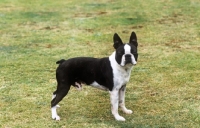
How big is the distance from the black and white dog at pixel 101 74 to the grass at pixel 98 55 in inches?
16.5

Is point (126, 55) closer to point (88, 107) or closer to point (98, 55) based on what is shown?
point (88, 107)

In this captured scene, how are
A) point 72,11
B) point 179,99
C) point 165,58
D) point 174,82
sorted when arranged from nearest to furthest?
point 179,99 → point 174,82 → point 165,58 → point 72,11

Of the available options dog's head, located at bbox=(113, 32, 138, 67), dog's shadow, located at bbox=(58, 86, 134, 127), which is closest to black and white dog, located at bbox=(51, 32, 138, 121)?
dog's head, located at bbox=(113, 32, 138, 67)

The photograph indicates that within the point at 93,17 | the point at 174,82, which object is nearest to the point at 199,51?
the point at 174,82

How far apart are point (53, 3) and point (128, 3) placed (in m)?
3.82

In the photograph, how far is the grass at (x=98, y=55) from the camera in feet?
20.9

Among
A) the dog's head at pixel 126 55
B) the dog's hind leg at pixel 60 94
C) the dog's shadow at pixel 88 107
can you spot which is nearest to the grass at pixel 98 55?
the dog's shadow at pixel 88 107

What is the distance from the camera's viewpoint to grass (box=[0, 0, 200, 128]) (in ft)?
20.9

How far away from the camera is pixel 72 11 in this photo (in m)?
17.6

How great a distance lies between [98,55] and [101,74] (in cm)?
445

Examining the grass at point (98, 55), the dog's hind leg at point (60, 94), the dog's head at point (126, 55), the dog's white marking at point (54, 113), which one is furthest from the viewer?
the grass at point (98, 55)

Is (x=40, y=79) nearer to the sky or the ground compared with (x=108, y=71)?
nearer to the ground

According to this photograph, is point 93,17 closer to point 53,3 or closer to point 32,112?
point 53,3

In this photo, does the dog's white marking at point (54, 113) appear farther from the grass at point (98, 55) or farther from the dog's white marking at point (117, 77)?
the dog's white marking at point (117, 77)
